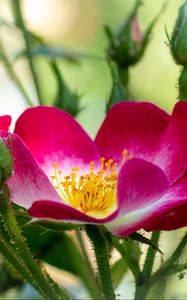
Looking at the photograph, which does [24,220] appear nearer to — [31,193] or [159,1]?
[31,193]

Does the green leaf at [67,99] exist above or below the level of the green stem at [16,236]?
below

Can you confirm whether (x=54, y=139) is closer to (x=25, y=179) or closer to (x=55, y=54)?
(x=25, y=179)

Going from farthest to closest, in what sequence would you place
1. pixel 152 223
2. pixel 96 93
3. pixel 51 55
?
pixel 96 93 < pixel 51 55 < pixel 152 223

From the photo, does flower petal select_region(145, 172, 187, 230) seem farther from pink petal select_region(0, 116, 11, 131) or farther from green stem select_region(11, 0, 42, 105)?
green stem select_region(11, 0, 42, 105)

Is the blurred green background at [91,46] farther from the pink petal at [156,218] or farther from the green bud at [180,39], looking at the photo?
the pink petal at [156,218]


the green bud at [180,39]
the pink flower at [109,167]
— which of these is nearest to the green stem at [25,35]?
the pink flower at [109,167]

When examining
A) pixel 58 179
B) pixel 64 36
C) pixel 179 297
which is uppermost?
pixel 58 179

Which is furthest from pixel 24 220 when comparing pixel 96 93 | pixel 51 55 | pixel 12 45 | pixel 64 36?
pixel 64 36

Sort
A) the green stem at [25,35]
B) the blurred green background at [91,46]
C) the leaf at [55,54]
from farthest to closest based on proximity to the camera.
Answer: the blurred green background at [91,46]
the leaf at [55,54]
the green stem at [25,35]
